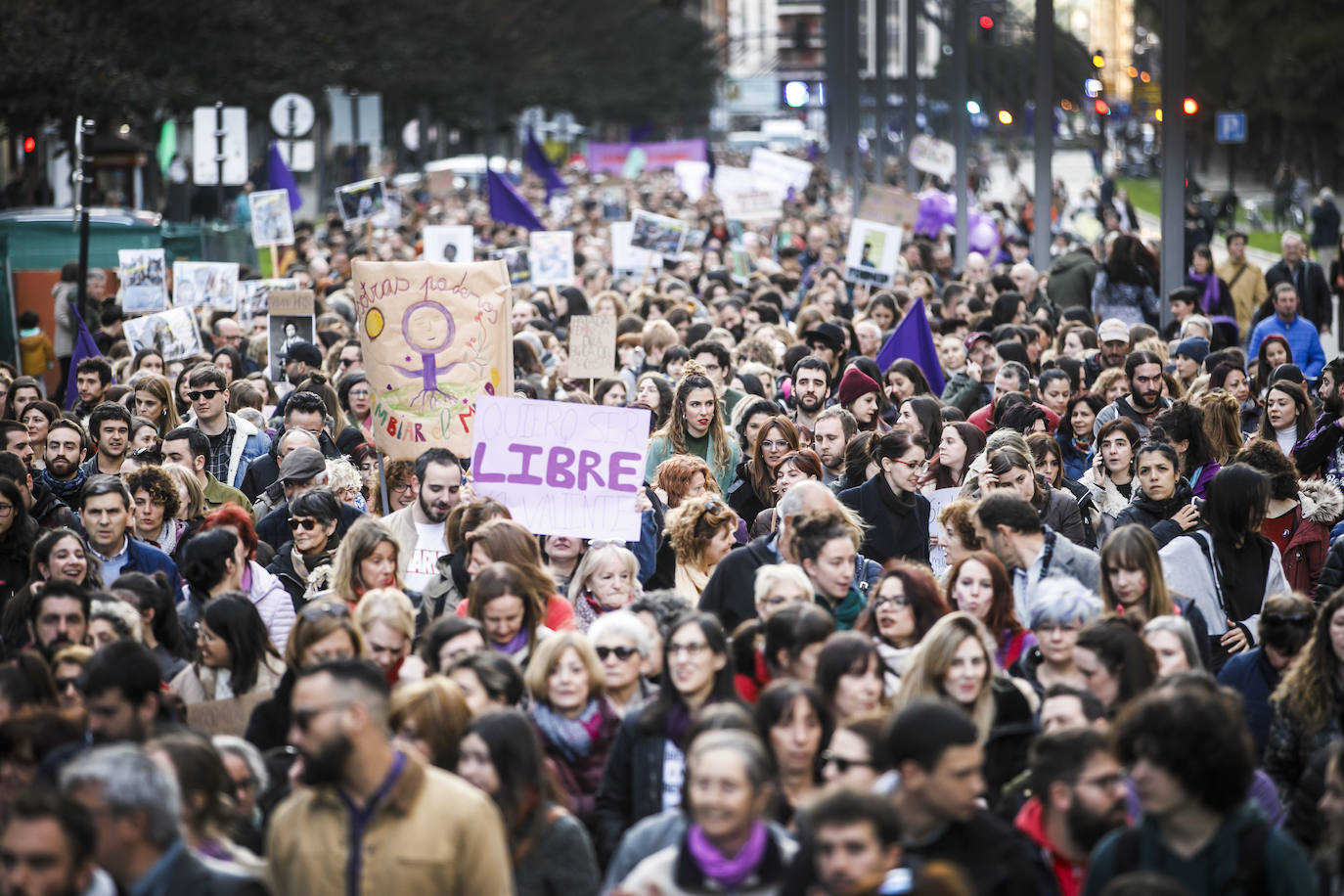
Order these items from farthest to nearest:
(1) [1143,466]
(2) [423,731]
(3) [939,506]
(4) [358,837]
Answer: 1. (3) [939,506]
2. (1) [1143,466]
3. (2) [423,731]
4. (4) [358,837]

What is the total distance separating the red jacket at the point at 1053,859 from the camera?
18.2 feet

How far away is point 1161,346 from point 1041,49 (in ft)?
47.7

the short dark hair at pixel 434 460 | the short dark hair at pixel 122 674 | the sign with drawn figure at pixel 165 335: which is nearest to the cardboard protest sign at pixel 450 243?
the sign with drawn figure at pixel 165 335

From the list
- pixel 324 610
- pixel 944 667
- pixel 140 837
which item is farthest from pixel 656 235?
pixel 140 837

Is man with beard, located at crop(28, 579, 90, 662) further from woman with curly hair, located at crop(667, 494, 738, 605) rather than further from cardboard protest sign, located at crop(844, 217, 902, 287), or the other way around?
cardboard protest sign, located at crop(844, 217, 902, 287)

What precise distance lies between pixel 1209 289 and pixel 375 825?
58.5 ft

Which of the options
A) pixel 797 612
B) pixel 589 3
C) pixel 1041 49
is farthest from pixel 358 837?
pixel 589 3

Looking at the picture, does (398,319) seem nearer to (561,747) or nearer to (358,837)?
(561,747)

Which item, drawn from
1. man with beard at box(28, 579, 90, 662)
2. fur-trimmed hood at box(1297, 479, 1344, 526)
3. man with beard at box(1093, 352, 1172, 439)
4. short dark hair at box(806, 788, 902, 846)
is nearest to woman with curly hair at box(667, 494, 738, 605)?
man with beard at box(28, 579, 90, 662)

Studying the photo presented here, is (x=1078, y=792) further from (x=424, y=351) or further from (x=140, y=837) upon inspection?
(x=424, y=351)

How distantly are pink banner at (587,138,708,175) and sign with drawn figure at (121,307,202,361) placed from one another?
120 ft

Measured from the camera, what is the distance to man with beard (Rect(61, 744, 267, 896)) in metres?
4.84

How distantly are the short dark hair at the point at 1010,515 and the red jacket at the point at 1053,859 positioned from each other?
8.25ft

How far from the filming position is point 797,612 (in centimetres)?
666
